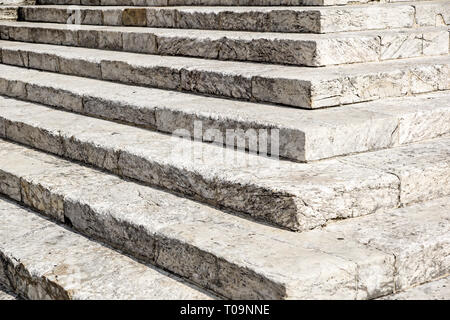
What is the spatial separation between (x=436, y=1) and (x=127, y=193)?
148 inches

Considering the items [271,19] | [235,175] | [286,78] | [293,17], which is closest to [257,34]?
[271,19]

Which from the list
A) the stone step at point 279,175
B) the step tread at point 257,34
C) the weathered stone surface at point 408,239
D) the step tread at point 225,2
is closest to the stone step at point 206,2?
the step tread at point 225,2

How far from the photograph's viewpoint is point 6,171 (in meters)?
4.96

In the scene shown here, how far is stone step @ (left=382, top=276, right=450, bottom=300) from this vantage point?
323 centimetres

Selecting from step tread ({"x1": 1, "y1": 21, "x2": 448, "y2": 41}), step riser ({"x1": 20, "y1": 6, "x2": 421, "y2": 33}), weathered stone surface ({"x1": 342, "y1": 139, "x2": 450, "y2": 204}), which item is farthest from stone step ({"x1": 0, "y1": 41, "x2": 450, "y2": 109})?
weathered stone surface ({"x1": 342, "y1": 139, "x2": 450, "y2": 204})

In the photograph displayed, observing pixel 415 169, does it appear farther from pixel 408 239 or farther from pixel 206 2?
pixel 206 2

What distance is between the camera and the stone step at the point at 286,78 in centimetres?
447

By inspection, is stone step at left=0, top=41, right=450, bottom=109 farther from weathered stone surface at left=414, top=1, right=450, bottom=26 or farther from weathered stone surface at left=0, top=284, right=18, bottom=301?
weathered stone surface at left=0, top=284, right=18, bottom=301

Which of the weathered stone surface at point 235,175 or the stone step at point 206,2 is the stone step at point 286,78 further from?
the stone step at point 206,2

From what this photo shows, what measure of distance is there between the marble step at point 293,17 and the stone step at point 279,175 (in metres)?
1.41

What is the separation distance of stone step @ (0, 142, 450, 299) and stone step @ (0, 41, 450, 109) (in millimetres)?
1031

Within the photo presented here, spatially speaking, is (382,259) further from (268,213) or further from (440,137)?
(440,137)

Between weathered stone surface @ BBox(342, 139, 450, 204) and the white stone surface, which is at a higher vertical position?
the white stone surface

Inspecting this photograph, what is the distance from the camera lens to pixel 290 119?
4172 millimetres
